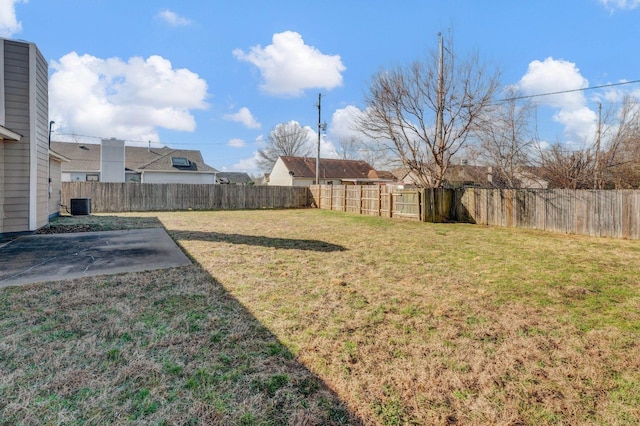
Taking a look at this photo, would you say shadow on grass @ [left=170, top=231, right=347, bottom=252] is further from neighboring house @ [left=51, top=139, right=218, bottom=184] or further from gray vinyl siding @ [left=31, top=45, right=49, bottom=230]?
neighboring house @ [left=51, top=139, right=218, bottom=184]

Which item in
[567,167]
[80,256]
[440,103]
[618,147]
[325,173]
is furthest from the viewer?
[325,173]

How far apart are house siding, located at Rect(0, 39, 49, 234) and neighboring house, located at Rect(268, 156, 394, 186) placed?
866 inches

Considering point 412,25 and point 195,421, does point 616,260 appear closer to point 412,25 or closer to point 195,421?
point 195,421

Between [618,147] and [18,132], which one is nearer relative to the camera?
[18,132]

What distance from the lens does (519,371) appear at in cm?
220

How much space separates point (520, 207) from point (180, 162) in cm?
2270

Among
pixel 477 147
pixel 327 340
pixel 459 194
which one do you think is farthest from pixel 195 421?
pixel 477 147

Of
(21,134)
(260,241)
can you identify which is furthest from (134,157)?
(260,241)

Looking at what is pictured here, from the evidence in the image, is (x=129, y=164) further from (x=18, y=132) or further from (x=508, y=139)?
(x=508, y=139)

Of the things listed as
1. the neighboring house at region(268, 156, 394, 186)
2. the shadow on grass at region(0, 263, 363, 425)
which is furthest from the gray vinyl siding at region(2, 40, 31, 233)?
the neighboring house at region(268, 156, 394, 186)

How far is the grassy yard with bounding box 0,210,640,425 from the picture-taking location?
1.79 meters

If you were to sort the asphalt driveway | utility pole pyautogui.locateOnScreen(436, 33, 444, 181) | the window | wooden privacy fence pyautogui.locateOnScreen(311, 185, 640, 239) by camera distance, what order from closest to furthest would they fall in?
the asphalt driveway, wooden privacy fence pyautogui.locateOnScreen(311, 185, 640, 239), utility pole pyautogui.locateOnScreen(436, 33, 444, 181), the window

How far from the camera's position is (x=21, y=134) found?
7086 millimetres

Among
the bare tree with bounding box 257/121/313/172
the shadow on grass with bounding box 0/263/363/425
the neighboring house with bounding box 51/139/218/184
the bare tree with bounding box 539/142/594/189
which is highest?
the bare tree with bounding box 257/121/313/172
